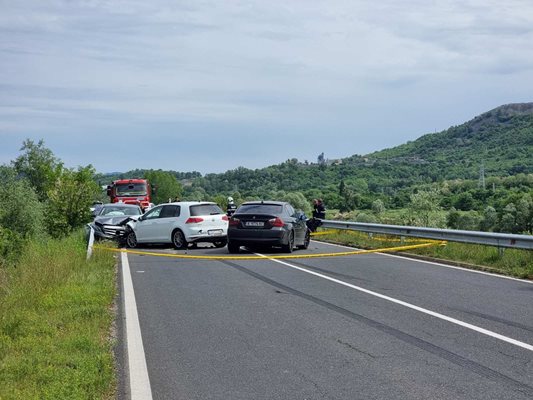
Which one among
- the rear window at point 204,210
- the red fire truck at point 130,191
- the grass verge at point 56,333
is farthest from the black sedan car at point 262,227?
the red fire truck at point 130,191

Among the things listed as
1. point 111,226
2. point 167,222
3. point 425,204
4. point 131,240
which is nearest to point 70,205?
point 111,226

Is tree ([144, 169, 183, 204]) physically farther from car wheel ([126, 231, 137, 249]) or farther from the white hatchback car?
the white hatchback car

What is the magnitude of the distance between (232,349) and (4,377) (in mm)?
2361

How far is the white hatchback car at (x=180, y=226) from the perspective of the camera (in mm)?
22625

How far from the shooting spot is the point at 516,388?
19.1 feet

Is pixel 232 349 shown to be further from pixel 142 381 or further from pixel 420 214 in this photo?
pixel 420 214

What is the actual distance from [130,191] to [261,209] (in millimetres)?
24111

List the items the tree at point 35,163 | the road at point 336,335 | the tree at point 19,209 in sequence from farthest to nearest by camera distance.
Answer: the tree at point 35,163
the tree at point 19,209
the road at point 336,335

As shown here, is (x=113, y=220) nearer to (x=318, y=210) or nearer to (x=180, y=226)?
(x=180, y=226)

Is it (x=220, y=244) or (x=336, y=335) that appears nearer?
(x=336, y=335)

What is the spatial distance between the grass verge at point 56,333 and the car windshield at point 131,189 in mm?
29006

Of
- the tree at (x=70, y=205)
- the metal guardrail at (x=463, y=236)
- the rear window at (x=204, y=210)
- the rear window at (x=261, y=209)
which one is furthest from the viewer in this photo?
the tree at (x=70, y=205)

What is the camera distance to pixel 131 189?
43312 mm

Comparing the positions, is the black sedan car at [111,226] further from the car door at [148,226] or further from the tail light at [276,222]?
the tail light at [276,222]
